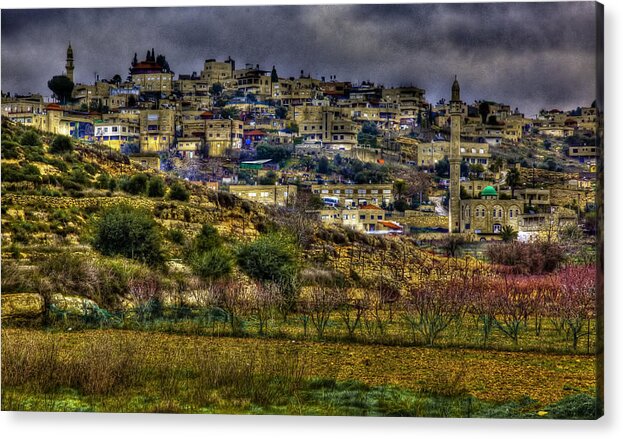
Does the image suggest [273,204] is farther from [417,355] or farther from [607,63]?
[607,63]

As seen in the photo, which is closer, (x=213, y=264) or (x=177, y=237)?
(x=213, y=264)

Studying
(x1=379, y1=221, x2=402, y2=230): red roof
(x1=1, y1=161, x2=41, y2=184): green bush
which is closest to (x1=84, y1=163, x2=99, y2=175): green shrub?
(x1=1, y1=161, x2=41, y2=184): green bush

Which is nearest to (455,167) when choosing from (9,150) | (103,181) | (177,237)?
Result: (177,237)

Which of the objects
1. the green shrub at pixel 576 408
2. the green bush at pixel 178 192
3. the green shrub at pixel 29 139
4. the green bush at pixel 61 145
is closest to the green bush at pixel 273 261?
the green bush at pixel 178 192

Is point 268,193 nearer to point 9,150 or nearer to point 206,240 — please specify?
point 206,240

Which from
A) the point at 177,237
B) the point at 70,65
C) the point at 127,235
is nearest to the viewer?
the point at 70,65

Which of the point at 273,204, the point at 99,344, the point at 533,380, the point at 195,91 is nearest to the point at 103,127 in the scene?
the point at 195,91

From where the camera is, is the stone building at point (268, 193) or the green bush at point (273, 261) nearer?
the green bush at point (273, 261)

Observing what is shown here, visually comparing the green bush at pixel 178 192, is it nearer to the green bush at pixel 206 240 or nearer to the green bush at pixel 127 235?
the green bush at pixel 206 240
